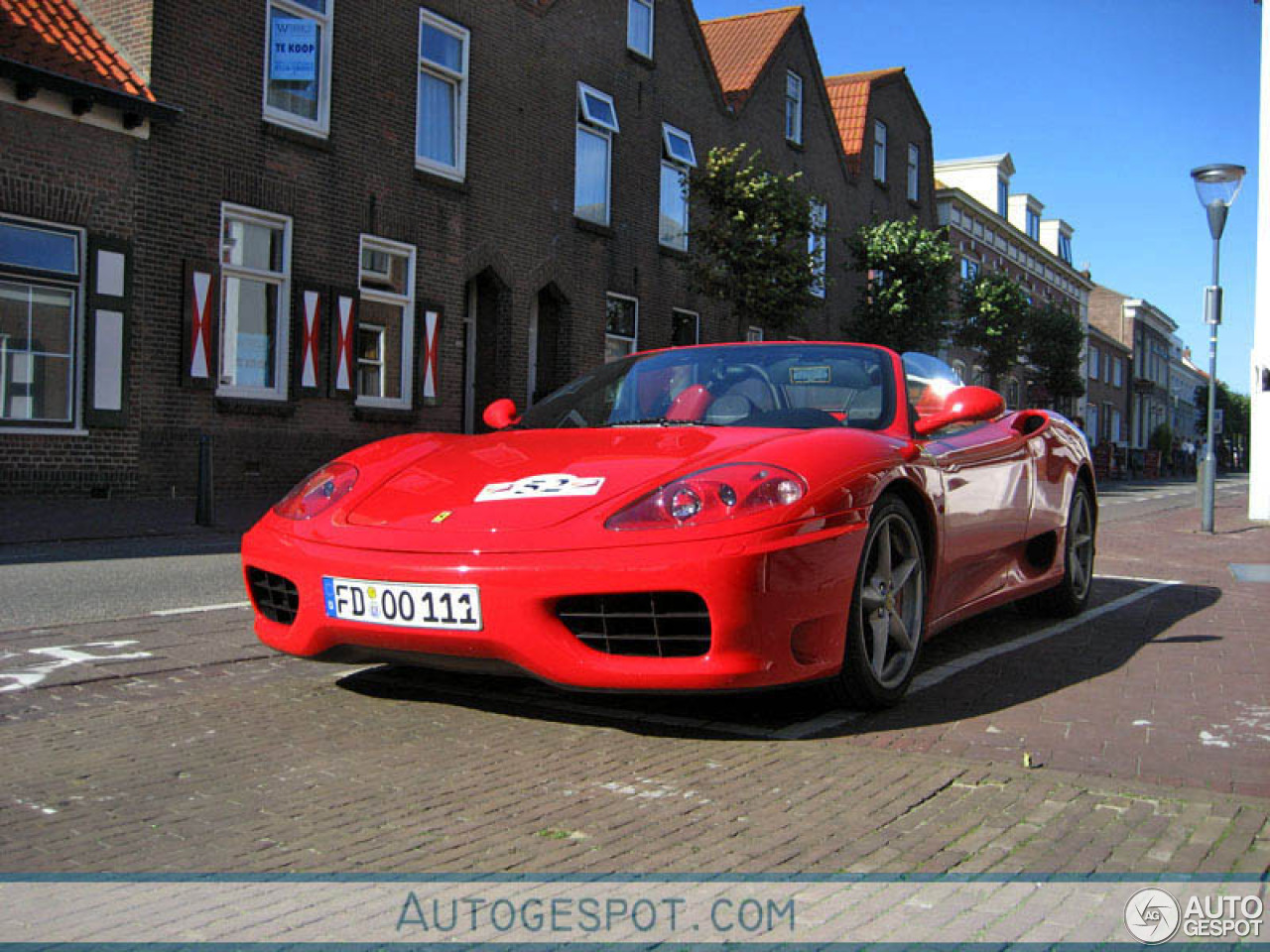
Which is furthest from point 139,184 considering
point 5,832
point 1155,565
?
point 5,832

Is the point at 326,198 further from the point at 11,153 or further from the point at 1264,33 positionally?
the point at 1264,33

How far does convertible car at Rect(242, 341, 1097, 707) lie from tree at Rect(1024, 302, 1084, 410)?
4051 centimetres

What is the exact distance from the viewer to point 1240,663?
17.5 feet

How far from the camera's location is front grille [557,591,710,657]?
346 centimetres

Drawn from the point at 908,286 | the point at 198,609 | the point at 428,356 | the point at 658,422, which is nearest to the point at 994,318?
the point at 908,286

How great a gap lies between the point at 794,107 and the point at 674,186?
6.99 m

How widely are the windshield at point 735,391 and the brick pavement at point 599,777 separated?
1069mm

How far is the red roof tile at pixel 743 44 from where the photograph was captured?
27.0m

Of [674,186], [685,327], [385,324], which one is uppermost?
[674,186]

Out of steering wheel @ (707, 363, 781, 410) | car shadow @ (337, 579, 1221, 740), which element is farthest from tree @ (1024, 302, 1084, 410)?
steering wheel @ (707, 363, 781, 410)

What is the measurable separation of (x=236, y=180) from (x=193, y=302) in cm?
169

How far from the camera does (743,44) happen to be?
28.9 metres

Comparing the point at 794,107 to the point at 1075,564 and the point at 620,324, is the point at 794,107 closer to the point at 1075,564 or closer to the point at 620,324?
the point at 620,324

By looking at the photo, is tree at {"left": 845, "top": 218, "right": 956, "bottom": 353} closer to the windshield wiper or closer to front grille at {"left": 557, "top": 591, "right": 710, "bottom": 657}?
the windshield wiper
